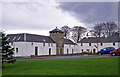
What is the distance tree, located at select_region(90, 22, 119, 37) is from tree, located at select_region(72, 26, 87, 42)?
6930 millimetres

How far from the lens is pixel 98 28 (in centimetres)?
6612

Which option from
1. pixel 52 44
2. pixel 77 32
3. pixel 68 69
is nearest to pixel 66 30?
pixel 77 32

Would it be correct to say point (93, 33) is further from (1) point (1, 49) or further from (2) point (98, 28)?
(1) point (1, 49)

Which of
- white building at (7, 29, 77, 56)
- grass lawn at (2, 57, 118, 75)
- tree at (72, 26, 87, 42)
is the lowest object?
grass lawn at (2, 57, 118, 75)

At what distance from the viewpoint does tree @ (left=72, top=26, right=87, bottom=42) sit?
7375 cm

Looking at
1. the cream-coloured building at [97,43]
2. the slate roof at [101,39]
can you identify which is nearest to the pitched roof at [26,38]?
the cream-coloured building at [97,43]

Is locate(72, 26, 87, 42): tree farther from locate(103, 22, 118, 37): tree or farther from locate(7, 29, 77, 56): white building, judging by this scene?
locate(7, 29, 77, 56): white building

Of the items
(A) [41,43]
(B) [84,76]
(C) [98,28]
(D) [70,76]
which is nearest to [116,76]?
(B) [84,76]

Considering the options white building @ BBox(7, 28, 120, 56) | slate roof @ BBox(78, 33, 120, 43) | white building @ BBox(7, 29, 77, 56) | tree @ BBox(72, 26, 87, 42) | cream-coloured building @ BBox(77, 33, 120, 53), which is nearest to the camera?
white building @ BBox(7, 29, 77, 56)

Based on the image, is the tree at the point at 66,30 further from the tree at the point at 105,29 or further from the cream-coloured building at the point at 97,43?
the tree at the point at 105,29

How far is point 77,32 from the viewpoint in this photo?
74250mm

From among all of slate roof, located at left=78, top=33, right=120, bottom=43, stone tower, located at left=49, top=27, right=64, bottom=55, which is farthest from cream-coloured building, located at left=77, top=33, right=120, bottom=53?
stone tower, located at left=49, top=27, right=64, bottom=55

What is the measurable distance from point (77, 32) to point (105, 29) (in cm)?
1367

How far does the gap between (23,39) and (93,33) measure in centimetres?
3511
